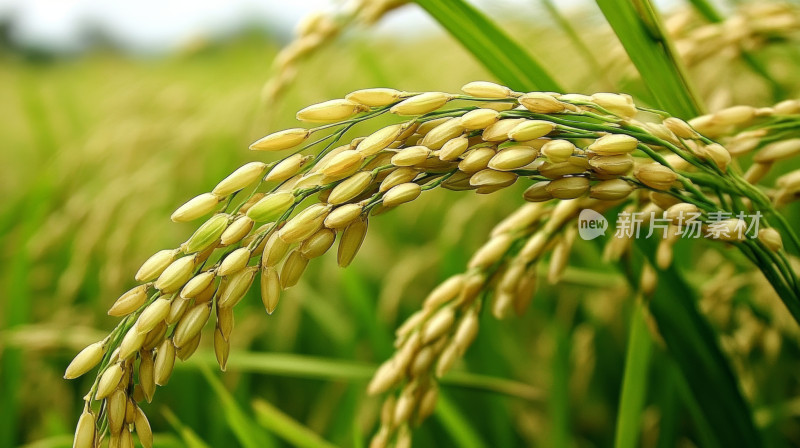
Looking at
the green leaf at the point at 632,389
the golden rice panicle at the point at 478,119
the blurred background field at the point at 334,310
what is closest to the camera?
the golden rice panicle at the point at 478,119

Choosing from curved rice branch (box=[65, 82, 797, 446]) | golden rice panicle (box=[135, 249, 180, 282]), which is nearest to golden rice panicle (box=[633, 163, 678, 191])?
curved rice branch (box=[65, 82, 797, 446])

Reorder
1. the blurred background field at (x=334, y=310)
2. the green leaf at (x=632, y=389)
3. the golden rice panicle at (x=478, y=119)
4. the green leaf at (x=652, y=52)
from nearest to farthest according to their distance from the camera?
the golden rice panicle at (x=478, y=119), the green leaf at (x=652, y=52), the green leaf at (x=632, y=389), the blurred background field at (x=334, y=310)

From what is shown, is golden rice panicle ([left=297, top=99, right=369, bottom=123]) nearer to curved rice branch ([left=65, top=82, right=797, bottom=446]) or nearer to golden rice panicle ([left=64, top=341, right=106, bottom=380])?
curved rice branch ([left=65, top=82, right=797, bottom=446])

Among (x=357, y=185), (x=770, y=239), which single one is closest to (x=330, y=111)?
(x=357, y=185)

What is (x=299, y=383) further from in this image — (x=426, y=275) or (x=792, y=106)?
(x=792, y=106)

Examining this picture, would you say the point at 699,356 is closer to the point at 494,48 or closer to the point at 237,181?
the point at 494,48

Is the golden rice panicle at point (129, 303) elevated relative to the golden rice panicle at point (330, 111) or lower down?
lower down

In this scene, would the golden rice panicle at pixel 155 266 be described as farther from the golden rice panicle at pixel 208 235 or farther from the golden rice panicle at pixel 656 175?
the golden rice panicle at pixel 656 175

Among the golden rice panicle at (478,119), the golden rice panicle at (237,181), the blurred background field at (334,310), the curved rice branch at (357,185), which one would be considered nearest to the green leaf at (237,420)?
the blurred background field at (334,310)
